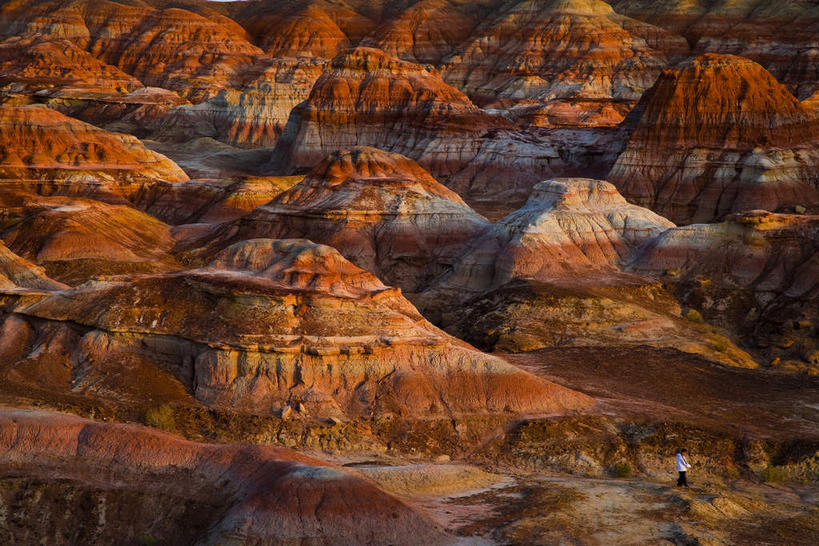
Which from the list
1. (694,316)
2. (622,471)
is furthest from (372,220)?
(622,471)

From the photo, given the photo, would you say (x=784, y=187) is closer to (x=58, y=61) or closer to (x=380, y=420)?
(x=380, y=420)

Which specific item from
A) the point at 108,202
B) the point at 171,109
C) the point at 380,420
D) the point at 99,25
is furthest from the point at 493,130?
the point at 99,25

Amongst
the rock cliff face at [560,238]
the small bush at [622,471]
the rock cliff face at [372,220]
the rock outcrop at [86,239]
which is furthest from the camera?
the rock cliff face at [372,220]

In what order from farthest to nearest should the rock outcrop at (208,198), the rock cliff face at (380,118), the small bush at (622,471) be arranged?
the rock cliff face at (380,118)
the rock outcrop at (208,198)
the small bush at (622,471)

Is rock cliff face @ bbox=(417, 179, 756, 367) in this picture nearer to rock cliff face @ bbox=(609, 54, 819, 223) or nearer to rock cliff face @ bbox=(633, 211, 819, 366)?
rock cliff face @ bbox=(633, 211, 819, 366)

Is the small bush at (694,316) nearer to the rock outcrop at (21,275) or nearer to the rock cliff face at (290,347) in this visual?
the rock cliff face at (290,347)

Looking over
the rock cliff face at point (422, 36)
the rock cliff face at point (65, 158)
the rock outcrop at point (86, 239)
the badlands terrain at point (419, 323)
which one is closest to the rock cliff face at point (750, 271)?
the badlands terrain at point (419, 323)
